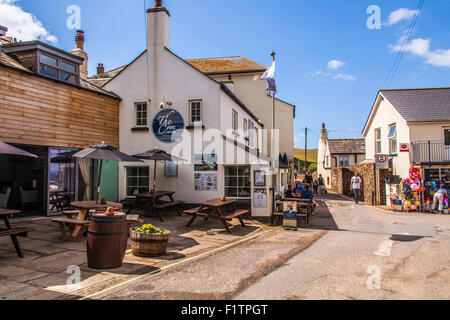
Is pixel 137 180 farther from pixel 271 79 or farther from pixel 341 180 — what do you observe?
pixel 341 180

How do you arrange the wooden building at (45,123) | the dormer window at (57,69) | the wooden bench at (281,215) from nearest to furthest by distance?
the wooden building at (45,123) < the dormer window at (57,69) < the wooden bench at (281,215)

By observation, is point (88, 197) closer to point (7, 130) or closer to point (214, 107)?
point (7, 130)

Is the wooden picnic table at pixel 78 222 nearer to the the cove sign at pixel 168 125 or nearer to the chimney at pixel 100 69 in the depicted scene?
the the cove sign at pixel 168 125

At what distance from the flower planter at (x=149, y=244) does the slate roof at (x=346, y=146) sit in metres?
35.3

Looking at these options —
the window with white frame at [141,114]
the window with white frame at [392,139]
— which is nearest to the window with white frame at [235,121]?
the window with white frame at [141,114]

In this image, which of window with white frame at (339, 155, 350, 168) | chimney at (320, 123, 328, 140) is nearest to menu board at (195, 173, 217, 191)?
window with white frame at (339, 155, 350, 168)

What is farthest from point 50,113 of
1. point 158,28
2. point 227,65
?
point 227,65

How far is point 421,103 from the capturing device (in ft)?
64.0

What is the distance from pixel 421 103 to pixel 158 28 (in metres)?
15.6

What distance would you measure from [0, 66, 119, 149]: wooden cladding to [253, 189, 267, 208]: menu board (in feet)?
22.7

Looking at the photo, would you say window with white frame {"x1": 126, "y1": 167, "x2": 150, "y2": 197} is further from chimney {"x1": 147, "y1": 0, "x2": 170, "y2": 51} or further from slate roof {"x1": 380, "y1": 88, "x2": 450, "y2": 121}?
slate roof {"x1": 380, "y1": 88, "x2": 450, "y2": 121}

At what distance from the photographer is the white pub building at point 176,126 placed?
13648 mm

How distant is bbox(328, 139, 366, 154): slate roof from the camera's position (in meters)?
39.4
